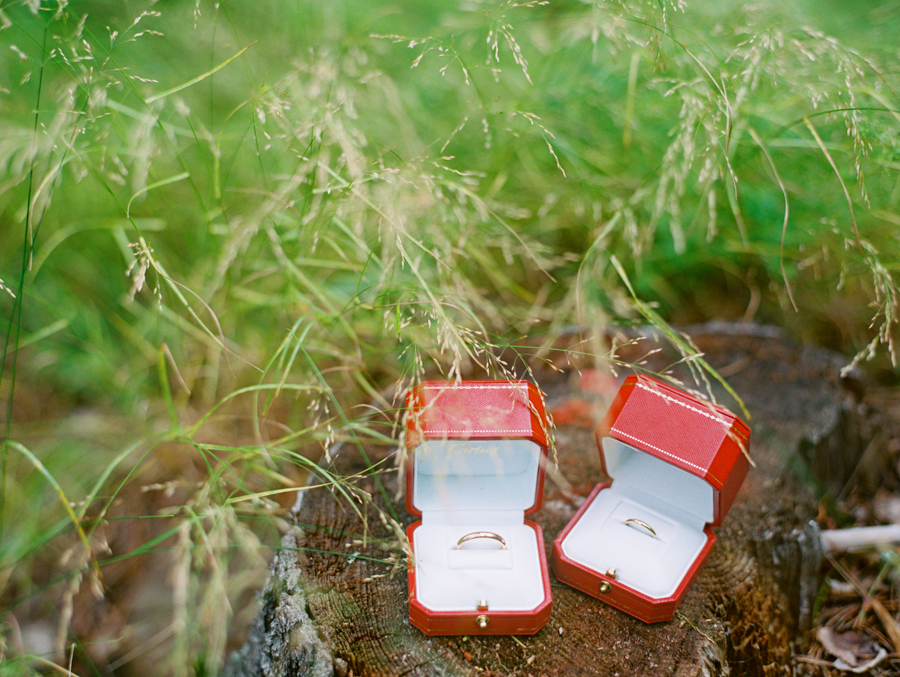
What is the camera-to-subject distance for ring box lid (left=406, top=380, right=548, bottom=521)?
55.0 inches

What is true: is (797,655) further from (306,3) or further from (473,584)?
(306,3)

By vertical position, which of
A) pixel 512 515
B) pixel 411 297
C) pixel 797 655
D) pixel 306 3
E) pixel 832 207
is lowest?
pixel 797 655

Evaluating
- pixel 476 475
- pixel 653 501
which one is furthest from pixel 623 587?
pixel 476 475

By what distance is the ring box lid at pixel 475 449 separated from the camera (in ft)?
4.58

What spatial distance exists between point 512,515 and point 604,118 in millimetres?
1744

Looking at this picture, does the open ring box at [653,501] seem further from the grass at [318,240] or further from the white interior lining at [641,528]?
the grass at [318,240]

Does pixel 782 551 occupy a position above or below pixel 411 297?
below

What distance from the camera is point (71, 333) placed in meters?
2.41

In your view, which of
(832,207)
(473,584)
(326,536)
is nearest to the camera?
(473,584)

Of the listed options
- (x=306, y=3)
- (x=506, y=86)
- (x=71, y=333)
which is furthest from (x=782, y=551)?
(x=306, y=3)

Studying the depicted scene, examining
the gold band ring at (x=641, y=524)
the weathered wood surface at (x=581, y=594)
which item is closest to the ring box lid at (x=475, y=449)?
the weathered wood surface at (x=581, y=594)

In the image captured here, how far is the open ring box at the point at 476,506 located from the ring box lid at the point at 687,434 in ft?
0.65

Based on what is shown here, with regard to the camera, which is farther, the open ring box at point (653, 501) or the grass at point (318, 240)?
the grass at point (318, 240)

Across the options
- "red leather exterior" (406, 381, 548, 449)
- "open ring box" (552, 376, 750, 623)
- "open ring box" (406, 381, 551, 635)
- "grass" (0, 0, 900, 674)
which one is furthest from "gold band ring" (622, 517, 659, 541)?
"grass" (0, 0, 900, 674)
